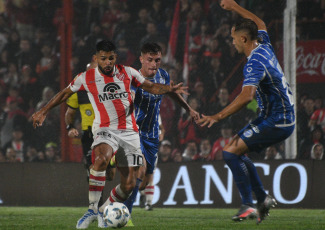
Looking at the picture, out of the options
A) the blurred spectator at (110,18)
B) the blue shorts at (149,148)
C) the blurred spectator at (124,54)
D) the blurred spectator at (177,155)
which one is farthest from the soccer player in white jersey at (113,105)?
the blurred spectator at (110,18)

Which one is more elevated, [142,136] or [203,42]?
[203,42]

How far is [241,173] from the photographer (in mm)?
5867

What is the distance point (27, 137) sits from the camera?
10.6 metres

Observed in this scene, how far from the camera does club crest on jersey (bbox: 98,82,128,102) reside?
6105 millimetres

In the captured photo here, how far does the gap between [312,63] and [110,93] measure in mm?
4655

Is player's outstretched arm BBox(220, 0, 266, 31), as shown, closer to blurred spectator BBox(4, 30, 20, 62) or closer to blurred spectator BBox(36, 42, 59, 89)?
blurred spectator BBox(36, 42, 59, 89)

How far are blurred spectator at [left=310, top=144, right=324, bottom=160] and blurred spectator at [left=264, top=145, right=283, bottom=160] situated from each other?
455 millimetres

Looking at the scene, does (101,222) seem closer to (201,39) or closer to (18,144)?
(18,144)

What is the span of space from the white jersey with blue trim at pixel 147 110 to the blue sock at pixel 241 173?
49.2 inches

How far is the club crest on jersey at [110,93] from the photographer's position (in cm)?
611

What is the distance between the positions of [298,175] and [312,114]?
0.98 meters

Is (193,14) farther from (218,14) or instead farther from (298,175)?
(298,175)

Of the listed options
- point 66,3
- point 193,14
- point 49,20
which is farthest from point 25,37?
point 193,14

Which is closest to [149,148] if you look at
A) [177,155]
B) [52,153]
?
[177,155]
